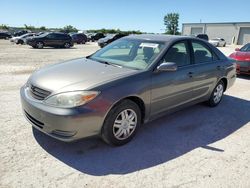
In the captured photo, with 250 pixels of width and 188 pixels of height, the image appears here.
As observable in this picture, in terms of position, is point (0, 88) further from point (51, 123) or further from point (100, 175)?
point (100, 175)

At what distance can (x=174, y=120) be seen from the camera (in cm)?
463

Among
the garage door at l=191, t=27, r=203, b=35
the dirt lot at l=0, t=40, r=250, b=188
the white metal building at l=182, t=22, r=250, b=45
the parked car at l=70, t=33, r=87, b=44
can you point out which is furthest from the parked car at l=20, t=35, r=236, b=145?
the garage door at l=191, t=27, r=203, b=35

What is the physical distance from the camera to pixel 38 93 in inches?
128

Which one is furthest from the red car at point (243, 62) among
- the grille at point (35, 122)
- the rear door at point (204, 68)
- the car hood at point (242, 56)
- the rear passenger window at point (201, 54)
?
the grille at point (35, 122)

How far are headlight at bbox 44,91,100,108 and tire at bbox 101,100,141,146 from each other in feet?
1.31

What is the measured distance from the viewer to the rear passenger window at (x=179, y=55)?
4.05 meters

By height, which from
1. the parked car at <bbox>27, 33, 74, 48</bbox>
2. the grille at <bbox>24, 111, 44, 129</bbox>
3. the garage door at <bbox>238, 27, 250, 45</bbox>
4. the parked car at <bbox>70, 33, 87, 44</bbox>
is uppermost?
the grille at <bbox>24, 111, 44, 129</bbox>

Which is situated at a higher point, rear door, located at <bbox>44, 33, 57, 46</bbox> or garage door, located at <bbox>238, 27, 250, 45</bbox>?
rear door, located at <bbox>44, 33, 57, 46</bbox>

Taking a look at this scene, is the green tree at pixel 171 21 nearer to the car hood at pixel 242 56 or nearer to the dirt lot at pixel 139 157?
the car hood at pixel 242 56

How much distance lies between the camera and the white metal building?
156ft

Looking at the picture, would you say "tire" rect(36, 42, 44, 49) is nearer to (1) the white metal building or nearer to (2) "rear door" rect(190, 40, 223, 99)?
(2) "rear door" rect(190, 40, 223, 99)

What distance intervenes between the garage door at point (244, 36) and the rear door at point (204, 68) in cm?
4804

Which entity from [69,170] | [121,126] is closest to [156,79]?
[121,126]

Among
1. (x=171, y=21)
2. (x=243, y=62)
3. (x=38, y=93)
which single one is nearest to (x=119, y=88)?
(x=38, y=93)
